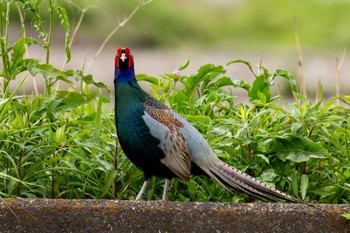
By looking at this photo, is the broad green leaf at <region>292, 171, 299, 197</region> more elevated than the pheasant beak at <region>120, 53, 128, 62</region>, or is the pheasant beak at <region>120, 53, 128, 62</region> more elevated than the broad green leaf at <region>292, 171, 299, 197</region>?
the pheasant beak at <region>120, 53, 128, 62</region>

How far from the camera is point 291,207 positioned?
188 inches

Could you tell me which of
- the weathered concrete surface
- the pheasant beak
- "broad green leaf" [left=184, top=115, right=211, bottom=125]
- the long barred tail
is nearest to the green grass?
"broad green leaf" [left=184, top=115, right=211, bottom=125]

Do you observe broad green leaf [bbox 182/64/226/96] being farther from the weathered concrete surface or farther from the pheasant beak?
the weathered concrete surface

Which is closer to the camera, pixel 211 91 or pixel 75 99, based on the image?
pixel 75 99

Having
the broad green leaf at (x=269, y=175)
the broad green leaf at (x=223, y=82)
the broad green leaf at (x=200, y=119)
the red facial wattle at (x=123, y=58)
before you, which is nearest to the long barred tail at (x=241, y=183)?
the broad green leaf at (x=269, y=175)

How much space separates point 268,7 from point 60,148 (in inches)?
484

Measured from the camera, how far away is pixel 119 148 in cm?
536

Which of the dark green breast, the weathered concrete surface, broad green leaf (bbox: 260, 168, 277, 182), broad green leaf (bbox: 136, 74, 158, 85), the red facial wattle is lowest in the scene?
the weathered concrete surface

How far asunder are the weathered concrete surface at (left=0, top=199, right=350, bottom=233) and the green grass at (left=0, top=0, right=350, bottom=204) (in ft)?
1.24

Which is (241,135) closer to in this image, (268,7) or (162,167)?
(162,167)

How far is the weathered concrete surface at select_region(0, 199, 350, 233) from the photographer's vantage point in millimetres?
4691

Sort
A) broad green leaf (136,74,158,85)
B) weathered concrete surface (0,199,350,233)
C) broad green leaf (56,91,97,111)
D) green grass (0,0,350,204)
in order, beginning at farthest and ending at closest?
broad green leaf (136,74,158,85), broad green leaf (56,91,97,111), green grass (0,0,350,204), weathered concrete surface (0,199,350,233)

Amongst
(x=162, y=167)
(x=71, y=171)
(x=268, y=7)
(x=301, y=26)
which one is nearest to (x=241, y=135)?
(x=162, y=167)

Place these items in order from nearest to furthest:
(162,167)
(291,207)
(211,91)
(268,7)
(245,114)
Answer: (291,207) → (162,167) → (245,114) → (211,91) → (268,7)
